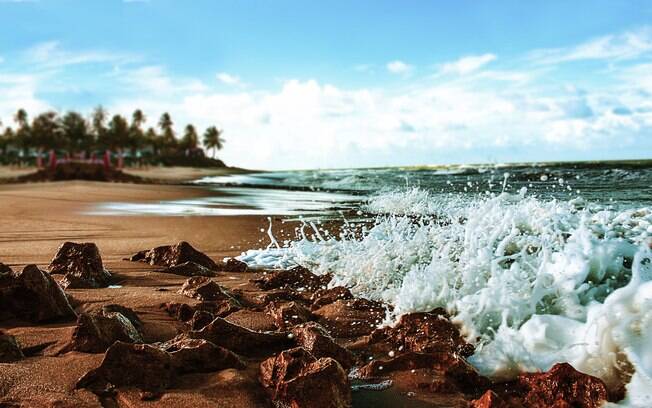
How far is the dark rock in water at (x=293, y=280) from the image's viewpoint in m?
5.20

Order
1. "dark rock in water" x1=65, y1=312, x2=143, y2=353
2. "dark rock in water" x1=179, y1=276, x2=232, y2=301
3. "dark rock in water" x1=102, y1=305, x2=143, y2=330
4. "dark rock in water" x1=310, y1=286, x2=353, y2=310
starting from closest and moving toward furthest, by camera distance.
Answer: "dark rock in water" x1=65, y1=312, x2=143, y2=353 < "dark rock in water" x1=102, y1=305, x2=143, y2=330 < "dark rock in water" x1=179, y1=276, x2=232, y2=301 < "dark rock in water" x1=310, y1=286, x2=353, y2=310

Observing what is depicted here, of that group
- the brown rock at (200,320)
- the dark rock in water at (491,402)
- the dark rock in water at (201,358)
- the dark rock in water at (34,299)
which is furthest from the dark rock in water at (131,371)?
the dark rock in water at (491,402)

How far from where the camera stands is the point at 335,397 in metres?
2.58

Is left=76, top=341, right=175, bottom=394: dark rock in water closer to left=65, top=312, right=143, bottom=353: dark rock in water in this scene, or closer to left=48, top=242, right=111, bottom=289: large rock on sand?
left=65, top=312, right=143, bottom=353: dark rock in water

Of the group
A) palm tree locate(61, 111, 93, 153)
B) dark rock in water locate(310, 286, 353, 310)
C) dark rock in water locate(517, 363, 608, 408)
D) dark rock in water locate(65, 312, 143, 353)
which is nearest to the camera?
dark rock in water locate(517, 363, 608, 408)

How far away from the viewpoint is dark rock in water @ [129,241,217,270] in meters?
6.00

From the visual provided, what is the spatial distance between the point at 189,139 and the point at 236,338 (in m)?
95.6

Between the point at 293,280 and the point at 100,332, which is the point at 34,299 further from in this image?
the point at 293,280

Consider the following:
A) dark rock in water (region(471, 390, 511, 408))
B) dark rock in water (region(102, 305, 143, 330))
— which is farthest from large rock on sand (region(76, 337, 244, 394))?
dark rock in water (region(471, 390, 511, 408))

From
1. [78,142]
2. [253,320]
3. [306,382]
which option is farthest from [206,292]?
[78,142]

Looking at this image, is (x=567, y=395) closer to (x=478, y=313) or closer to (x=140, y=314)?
(x=478, y=313)

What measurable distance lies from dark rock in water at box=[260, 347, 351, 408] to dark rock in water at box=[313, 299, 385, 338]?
41.4 inches

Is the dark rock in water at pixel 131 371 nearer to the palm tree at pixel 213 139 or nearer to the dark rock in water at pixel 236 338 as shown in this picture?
the dark rock in water at pixel 236 338

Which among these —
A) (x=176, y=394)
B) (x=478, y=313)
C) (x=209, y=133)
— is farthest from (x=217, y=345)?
(x=209, y=133)
